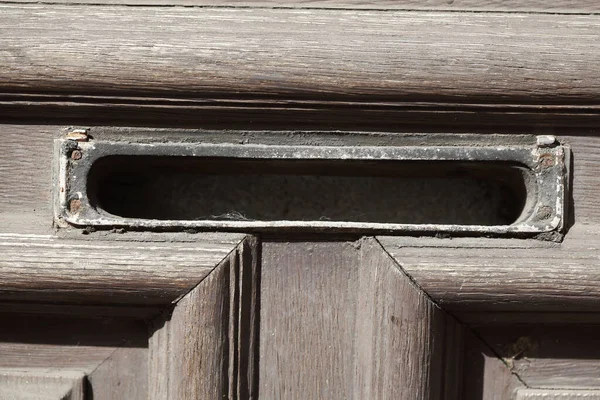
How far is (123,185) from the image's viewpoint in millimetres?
591

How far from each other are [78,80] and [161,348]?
248 mm

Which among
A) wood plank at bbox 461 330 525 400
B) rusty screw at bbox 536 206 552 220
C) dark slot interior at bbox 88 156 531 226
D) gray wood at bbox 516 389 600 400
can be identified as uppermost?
dark slot interior at bbox 88 156 531 226

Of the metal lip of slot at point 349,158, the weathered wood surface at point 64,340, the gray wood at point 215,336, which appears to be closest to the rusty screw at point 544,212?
the metal lip of slot at point 349,158

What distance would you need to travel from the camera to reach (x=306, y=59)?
1.64 feet

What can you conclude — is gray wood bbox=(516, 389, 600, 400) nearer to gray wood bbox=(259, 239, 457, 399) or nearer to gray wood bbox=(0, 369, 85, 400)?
gray wood bbox=(259, 239, 457, 399)

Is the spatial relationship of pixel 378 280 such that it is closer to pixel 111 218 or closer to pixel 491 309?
pixel 491 309

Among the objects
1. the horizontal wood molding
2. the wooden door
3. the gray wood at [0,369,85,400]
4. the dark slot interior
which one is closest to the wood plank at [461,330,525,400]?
the wooden door

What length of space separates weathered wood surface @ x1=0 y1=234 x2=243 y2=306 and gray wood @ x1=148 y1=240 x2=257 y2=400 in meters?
0.01

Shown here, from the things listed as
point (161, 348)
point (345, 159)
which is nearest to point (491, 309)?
point (345, 159)

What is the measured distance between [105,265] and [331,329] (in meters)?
0.21

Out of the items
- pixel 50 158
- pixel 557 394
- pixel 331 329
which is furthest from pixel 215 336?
pixel 557 394

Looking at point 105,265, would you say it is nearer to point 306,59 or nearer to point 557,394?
point 306,59

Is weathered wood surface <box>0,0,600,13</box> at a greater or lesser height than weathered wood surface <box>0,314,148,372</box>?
greater

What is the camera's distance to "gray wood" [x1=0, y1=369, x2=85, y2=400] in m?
0.57
